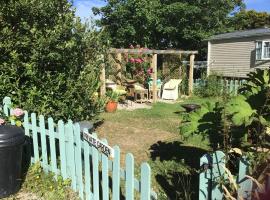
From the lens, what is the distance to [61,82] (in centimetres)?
559

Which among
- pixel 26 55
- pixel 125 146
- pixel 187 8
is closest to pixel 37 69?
pixel 26 55

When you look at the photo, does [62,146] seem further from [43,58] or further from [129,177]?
[43,58]

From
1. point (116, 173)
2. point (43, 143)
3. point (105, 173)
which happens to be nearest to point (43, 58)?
point (43, 143)

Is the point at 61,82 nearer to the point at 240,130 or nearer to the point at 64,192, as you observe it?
the point at 64,192

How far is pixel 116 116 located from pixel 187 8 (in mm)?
16861

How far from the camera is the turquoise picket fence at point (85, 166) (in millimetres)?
3094

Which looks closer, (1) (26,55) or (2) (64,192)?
(2) (64,192)

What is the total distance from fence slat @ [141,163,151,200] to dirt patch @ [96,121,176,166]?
288cm

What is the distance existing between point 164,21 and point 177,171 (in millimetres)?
21970

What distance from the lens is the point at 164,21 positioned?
26.0 metres

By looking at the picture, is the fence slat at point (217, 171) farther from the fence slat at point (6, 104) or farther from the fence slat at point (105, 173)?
the fence slat at point (6, 104)

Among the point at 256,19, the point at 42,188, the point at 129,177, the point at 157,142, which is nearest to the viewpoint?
the point at 129,177

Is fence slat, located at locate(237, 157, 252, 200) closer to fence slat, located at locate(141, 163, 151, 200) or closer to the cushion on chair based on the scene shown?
fence slat, located at locate(141, 163, 151, 200)

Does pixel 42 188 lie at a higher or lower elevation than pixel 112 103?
lower
